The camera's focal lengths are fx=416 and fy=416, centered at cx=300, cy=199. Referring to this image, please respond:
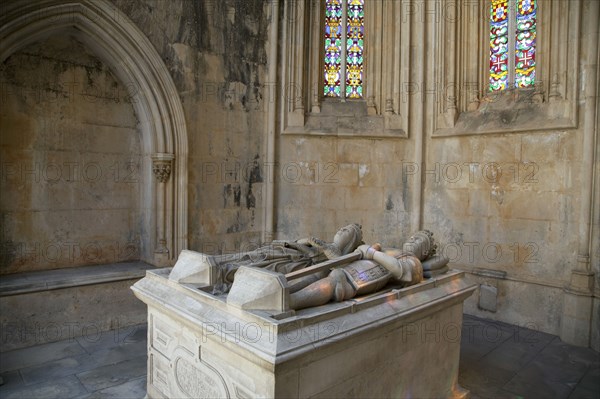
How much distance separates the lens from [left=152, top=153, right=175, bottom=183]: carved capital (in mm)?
5301

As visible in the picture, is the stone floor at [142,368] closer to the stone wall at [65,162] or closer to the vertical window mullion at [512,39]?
the stone wall at [65,162]

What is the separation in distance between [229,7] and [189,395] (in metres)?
5.20

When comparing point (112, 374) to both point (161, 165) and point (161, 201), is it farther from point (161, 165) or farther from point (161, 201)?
point (161, 165)

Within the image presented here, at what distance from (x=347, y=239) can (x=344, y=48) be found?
442cm

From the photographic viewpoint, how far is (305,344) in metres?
2.10

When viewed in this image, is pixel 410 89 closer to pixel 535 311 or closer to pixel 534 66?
pixel 534 66

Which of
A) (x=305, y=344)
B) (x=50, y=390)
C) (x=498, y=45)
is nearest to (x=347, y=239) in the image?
(x=305, y=344)

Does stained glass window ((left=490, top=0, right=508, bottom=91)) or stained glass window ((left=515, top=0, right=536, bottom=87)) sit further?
stained glass window ((left=490, top=0, right=508, bottom=91))

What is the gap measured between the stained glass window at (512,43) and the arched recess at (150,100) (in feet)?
14.9

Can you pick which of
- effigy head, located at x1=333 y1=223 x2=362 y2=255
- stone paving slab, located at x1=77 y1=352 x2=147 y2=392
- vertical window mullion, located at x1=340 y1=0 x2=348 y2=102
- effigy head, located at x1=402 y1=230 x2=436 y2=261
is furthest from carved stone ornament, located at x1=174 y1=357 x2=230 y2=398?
vertical window mullion, located at x1=340 y1=0 x2=348 y2=102

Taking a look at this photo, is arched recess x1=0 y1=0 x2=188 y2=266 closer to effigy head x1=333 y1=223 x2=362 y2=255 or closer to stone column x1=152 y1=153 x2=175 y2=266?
stone column x1=152 y1=153 x2=175 y2=266

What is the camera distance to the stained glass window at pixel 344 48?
6809 millimetres

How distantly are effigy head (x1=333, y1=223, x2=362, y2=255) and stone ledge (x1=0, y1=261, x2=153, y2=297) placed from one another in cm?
289

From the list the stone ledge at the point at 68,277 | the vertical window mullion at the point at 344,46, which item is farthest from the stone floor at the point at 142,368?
the vertical window mullion at the point at 344,46
